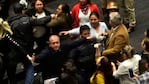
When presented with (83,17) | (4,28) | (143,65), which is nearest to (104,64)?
(143,65)

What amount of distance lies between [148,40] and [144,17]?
3.80 m

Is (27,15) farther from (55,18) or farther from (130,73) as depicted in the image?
(130,73)

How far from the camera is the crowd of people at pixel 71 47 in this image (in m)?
7.16

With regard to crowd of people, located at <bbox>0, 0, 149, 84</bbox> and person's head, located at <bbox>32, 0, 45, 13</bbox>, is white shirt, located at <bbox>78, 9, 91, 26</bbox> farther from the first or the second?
person's head, located at <bbox>32, 0, 45, 13</bbox>

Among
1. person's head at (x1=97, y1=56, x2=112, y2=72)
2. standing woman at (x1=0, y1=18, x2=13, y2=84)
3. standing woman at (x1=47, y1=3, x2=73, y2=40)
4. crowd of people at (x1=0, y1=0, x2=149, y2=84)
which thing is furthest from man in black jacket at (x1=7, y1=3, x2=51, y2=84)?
person's head at (x1=97, y1=56, x2=112, y2=72)

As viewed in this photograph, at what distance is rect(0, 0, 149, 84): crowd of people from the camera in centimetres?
716

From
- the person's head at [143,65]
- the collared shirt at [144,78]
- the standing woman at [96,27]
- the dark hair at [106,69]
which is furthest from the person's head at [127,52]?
the standing woman at [96,27]

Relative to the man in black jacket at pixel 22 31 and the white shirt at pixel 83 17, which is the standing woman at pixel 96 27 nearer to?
the white shirt at pixel 83 17

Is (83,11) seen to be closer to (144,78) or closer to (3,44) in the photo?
(3,44)

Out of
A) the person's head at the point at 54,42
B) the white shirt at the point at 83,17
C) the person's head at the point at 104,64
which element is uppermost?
the white shirt at the point at 83,17

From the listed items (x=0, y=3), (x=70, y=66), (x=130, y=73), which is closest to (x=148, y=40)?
(x=130, y=73)

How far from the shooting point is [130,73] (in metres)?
7.07

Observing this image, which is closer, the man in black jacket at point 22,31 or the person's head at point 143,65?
the person's head at point 143,65

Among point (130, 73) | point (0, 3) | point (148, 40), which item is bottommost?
point (130, 73)
